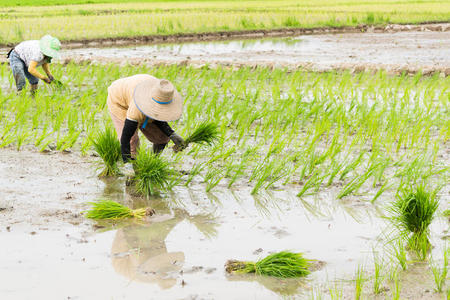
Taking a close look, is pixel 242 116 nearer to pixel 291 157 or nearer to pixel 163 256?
pixel 291 157

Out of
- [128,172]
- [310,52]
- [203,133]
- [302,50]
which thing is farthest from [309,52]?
[128,172]

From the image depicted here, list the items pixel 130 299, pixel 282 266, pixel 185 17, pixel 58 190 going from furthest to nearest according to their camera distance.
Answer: pixel 185 17
pixel 58 190
pixel 282 266
pixel 130 299

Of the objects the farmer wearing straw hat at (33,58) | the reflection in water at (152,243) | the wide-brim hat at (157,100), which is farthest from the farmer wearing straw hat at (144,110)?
the farmer wearing straw hat at (33,58)

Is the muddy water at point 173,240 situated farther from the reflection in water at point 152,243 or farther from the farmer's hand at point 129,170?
the farmer's hand at point 129,170

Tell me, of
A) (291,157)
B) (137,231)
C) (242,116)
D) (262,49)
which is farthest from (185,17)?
(137,231)

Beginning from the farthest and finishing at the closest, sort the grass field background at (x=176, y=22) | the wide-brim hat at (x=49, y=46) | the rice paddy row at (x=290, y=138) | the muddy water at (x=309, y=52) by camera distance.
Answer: the grass field background at (x=176, y=22)
the muddy water at (x=309, y=52)
the wide-brim hat at (x=49, y=46)
the rice paddy row at (x=290, y=138)

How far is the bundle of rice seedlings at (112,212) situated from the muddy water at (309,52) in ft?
19.8

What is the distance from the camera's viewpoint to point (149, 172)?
12.6 ft

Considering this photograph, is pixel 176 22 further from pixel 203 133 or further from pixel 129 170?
pixel 129 170

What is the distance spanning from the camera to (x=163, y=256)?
304 centimetres

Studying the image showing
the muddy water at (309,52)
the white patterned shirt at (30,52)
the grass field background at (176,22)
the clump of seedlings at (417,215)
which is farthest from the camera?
the grass field background at (176,22)

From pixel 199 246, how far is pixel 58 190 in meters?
1.34

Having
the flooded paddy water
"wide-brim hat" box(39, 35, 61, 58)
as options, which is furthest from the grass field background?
"wide-brim hat" box(39, 35, 61, 58)

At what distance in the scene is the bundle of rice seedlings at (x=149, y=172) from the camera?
384 cm
